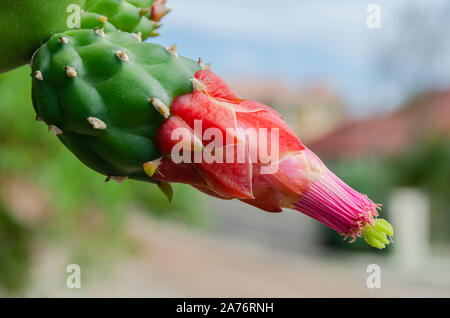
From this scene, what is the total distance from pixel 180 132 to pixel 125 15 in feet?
1.02

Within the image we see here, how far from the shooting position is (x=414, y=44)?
60.2 feet

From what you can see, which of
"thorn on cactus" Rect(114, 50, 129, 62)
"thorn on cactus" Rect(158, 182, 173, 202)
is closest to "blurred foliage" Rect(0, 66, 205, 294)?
"thorn on cactus" Rect(158, 182, 173, 202)

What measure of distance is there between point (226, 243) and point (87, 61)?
16149 mm

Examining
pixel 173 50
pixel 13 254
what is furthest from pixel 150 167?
pixel 13 254

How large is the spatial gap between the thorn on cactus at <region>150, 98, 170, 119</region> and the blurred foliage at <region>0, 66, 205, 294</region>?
442 centimetres

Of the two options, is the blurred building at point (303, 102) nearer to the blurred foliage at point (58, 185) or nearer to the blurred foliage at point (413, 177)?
the blurred foliage at point (413, 177)

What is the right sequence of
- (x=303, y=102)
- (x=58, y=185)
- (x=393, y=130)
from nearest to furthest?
1. (x=58, y=185)
2. (x=393, y=130)
3. (x=303, y=102)

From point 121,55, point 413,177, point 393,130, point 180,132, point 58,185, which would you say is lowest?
point 180,132

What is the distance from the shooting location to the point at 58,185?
5.96 m

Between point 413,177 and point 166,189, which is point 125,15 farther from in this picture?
point 413,177

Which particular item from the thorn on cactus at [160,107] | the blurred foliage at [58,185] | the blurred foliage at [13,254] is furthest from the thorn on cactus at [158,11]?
the blurred foliage at [13,254]

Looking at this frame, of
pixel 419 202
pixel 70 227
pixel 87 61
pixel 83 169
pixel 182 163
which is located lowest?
pixel 182 163
